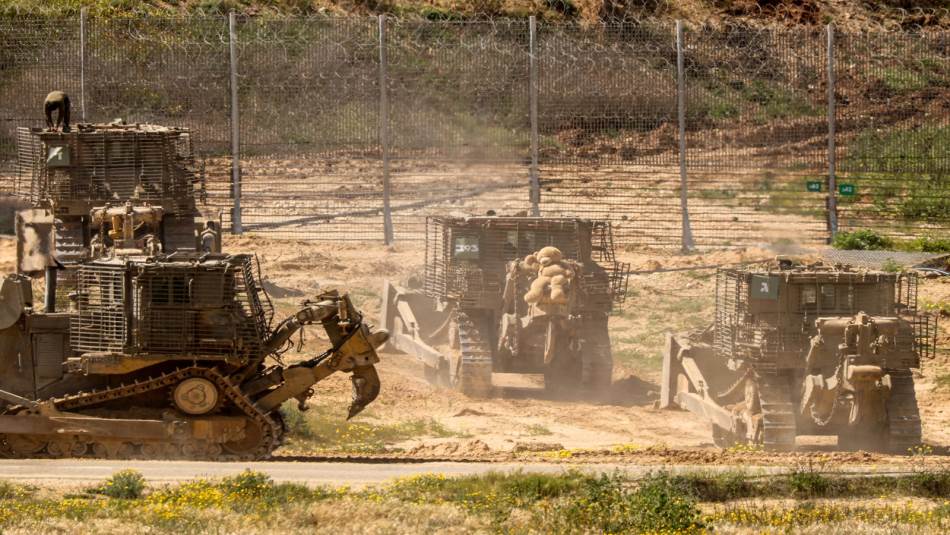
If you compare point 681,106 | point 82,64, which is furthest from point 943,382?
point 82,64

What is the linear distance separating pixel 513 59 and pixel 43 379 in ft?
63.5

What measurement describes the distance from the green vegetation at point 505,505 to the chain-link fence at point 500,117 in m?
19.5

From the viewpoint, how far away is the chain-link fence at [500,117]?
124 ft

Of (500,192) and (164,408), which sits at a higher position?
(500,192)

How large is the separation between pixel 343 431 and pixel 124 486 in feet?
22.2

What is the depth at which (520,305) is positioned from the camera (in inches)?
1091

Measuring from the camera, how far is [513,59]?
38062 millimetres

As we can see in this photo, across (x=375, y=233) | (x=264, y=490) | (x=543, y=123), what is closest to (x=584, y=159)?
(x=543, y=123)

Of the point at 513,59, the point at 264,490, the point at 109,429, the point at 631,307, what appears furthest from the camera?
the point at 513,59

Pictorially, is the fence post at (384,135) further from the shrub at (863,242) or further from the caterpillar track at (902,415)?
the caterpillar track at (902,415)

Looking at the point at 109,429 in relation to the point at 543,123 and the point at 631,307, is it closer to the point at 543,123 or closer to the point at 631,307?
the point at 631,307

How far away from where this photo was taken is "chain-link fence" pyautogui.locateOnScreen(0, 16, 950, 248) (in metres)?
37.8

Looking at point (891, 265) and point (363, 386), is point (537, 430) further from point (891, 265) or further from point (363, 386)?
point (891, 265)

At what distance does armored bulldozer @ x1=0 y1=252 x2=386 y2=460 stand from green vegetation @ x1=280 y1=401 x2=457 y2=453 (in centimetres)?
189
